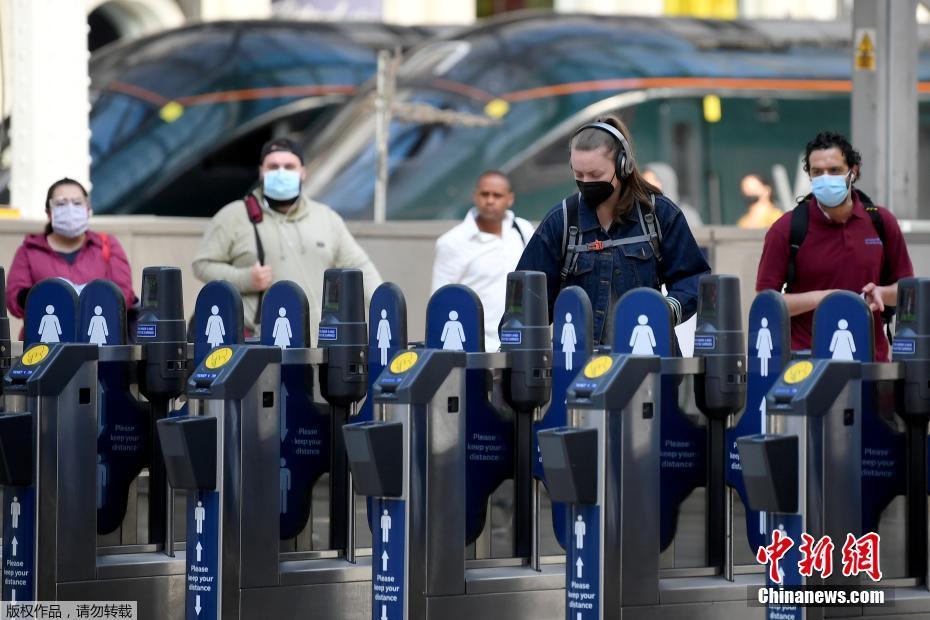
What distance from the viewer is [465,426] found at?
6367mm

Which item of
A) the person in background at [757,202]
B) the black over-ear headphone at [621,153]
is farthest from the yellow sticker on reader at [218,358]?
the person in background at [757,202]

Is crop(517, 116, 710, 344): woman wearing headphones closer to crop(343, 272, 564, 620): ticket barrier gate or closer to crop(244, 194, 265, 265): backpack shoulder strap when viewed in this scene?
crop(343, 272, 564, 620): ticket barrier gate

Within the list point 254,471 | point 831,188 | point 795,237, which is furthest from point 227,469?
point 831,188

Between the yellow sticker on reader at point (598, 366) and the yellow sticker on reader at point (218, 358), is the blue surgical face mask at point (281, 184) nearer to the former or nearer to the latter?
the yellow sticker on reader at point (218, 358)

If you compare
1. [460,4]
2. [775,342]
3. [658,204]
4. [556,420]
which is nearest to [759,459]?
[775,342]

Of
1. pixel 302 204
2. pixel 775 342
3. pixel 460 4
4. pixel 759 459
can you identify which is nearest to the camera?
pixel 759 459

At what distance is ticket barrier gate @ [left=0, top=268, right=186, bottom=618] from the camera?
668 centimetres

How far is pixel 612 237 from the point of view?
6.87 meters

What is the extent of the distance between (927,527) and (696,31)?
46.9 ft

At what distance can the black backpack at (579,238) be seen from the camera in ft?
22.5

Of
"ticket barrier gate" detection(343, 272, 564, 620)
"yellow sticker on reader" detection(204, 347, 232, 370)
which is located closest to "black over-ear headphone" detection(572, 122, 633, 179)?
"ticket barrier gate" detection(343, 272, 564, 620)

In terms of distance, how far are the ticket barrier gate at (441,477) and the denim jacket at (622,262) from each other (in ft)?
1.34

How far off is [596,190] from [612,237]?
0.60ft

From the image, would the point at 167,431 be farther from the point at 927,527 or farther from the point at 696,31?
the point at 696,31
